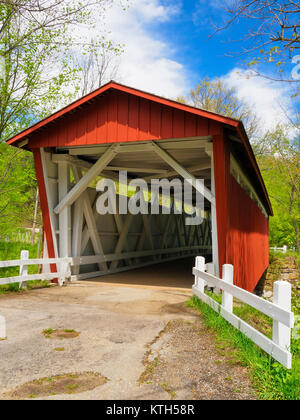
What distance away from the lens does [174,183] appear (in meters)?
13.8

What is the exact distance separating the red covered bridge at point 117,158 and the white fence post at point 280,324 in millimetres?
4266

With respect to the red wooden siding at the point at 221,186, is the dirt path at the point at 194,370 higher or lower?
lower

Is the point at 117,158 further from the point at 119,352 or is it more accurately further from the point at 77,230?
the point at 119,352

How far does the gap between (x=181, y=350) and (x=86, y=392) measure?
1.43m

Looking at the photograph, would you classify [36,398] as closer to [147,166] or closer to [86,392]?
[86,392]

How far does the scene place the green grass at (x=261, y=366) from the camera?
269 cm

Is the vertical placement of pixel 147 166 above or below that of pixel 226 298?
above

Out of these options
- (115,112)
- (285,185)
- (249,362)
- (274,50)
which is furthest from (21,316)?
(285,185)

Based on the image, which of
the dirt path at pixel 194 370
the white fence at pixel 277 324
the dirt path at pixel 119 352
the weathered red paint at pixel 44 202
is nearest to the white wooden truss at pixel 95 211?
the weathered red paint at pixel 44 202

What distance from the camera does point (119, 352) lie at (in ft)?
12.5

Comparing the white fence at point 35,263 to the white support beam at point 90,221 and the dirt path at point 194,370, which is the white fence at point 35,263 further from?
the dirt path at point 194,370

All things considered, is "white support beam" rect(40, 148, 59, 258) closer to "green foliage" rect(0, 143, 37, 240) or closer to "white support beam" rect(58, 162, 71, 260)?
"white support beam" rect(58, 162, 71, 260)

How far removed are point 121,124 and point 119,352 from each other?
5.30m

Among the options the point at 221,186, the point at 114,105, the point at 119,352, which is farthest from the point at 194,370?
the point at 114,105
